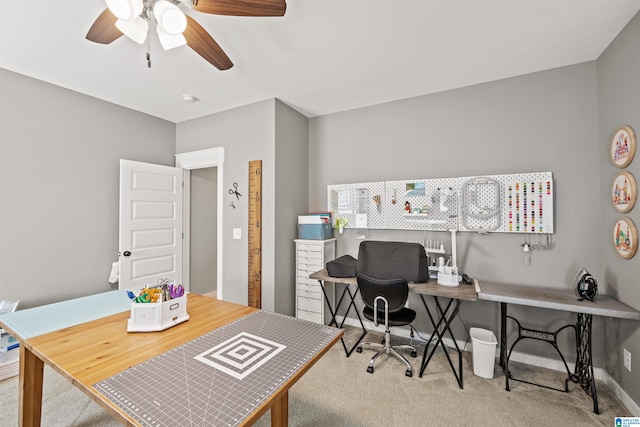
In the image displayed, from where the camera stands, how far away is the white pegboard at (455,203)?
2.35m

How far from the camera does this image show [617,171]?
197 centimetres

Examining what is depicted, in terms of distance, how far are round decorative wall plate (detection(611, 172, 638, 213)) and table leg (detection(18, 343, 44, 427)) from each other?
3733 millimetres

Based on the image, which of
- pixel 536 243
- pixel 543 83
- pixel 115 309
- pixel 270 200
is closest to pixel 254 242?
pixel 270 200

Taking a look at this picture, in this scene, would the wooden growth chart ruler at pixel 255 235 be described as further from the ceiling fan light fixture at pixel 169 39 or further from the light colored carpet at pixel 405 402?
the ceiling fan light fixture at pixel 169 39

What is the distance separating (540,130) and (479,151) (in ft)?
1.60

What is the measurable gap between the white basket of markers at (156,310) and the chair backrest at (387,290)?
135 centimetres

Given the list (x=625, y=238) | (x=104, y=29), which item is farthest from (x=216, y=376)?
(x=625, y=238)

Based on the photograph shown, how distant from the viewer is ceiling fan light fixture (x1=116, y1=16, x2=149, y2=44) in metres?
1.33

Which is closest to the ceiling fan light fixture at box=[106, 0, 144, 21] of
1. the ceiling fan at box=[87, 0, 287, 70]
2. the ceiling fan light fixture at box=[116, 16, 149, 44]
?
the ceiling fan at box=[87, 0, 287, 70]

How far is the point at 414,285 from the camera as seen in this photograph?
2.28 metres

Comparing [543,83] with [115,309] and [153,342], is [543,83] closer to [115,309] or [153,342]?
[153,342]

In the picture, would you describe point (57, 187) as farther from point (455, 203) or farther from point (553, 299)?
point (553, 299)

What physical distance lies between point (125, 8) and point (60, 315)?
1.64 metres

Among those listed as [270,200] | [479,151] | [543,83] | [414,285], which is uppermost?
[543,83]
